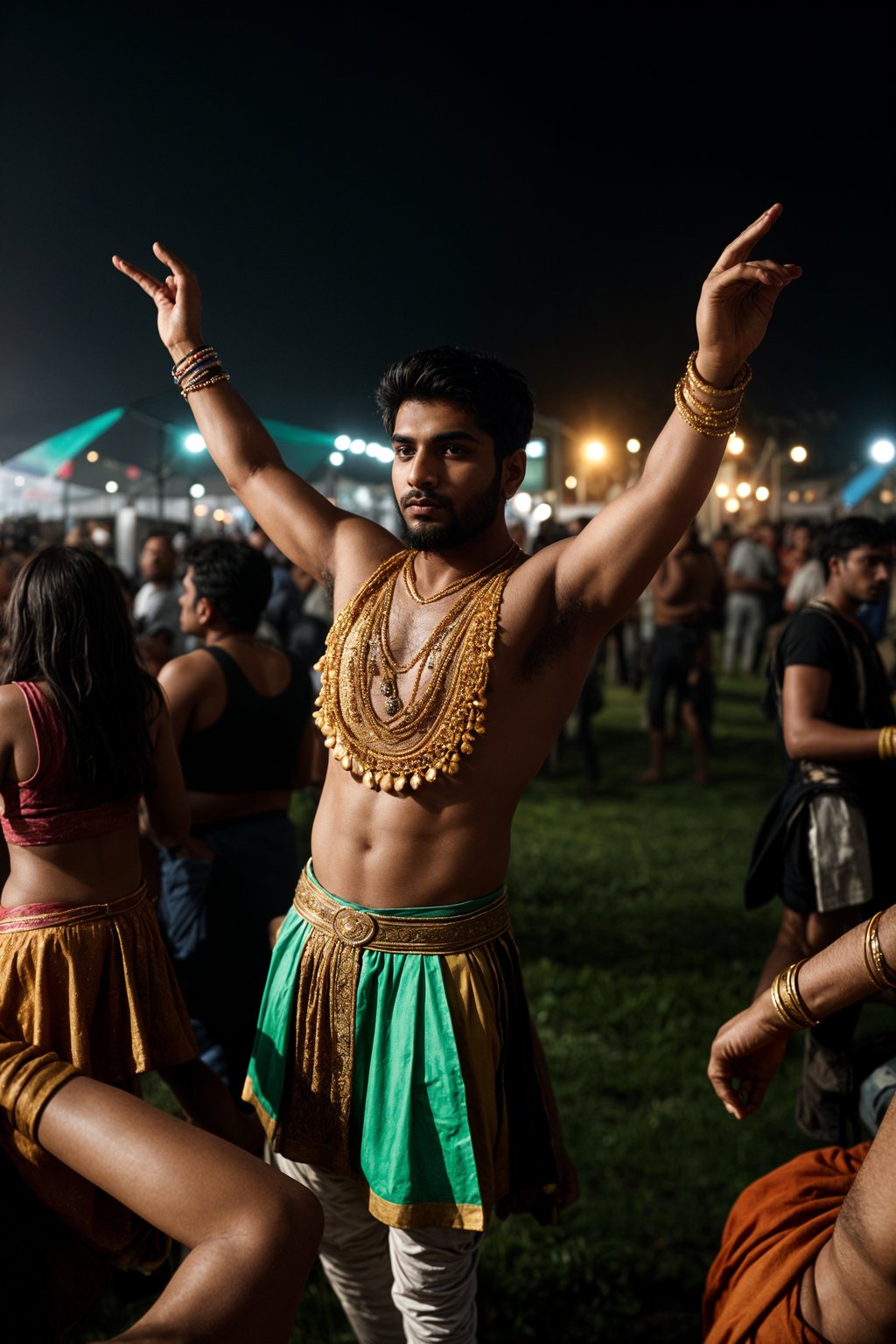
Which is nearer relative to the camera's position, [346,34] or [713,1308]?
[713,1308]

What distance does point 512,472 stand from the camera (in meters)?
1.96

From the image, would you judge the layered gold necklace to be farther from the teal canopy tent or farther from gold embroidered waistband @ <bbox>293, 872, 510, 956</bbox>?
the teal canopy tent

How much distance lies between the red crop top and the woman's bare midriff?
0.03 meters

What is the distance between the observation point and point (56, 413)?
2504 mm

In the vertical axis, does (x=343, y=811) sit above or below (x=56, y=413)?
below

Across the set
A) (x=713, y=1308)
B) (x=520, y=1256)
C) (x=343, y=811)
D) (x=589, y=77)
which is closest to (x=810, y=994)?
(x=713, y=1308)

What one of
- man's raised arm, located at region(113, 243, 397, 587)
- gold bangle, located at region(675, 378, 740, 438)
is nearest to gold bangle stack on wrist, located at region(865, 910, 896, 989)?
gold bangle, located at region(675, 378, 740, 438)

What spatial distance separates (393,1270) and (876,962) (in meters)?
1.19

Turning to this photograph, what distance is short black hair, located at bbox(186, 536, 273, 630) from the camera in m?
3.05

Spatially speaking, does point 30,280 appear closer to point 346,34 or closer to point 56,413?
point 56,413

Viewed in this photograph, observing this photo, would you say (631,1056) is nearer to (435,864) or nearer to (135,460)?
(435,864)

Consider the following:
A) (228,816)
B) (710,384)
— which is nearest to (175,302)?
(710,384)

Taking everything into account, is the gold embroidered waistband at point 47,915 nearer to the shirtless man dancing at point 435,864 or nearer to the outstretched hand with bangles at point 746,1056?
the shirtless man dancing at point 435,864

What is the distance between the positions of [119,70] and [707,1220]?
132 inches
